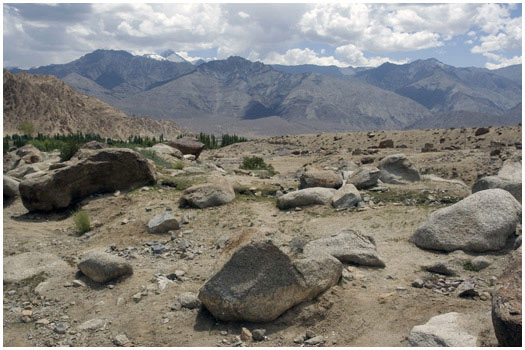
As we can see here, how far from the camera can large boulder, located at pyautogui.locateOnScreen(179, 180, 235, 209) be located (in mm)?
14422

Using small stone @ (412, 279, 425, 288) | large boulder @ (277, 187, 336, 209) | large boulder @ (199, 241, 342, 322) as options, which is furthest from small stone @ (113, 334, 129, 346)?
large boulder @ (277, 187, 336, 209)

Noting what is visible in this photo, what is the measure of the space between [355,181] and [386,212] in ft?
11.5

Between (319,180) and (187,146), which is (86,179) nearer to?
(319,180)

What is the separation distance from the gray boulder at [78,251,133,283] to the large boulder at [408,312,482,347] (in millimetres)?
6112

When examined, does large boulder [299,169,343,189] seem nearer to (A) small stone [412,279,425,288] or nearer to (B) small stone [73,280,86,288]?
(A) small stone [412,279,425,288]

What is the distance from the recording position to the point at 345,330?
709cm

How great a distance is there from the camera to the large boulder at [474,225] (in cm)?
948

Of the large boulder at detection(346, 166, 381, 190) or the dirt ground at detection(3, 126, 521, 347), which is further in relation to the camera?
the large boulder at detection(346, 166, 381, 190)

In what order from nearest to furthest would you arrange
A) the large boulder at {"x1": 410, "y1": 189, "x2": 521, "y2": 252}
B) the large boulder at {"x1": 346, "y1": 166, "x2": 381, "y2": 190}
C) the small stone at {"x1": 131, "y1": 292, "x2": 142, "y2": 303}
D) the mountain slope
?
1. the small stone at {"x1": 131, "y1": 292, "x2": 142, "y2": 303}
2. the large boulder at {"x1": 410, "y1": 189, "x2": 521, "y2": 252}
3. the large boulder at {"x1": 346, "y1": 166, "x2": 381, "y2": 190}
4. the mountain slope

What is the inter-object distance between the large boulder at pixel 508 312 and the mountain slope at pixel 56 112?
421 feet

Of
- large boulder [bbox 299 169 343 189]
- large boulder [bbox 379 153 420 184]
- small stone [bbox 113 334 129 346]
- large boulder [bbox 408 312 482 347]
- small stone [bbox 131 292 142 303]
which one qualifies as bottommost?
small stone [bbox 113 334 129 346]

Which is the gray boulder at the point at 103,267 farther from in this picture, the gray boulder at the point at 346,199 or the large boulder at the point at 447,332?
the gray boulder at the point at 346,199

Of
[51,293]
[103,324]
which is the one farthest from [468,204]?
[51,293]

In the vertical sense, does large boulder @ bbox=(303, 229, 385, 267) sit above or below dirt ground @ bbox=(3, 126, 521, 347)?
above
